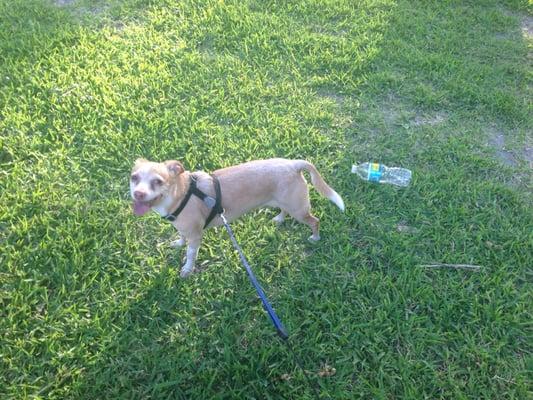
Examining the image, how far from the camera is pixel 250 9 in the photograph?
622cm

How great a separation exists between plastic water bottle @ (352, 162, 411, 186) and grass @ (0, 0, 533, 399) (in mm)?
139

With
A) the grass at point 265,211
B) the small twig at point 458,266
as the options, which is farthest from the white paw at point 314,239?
the small twig at point 458,266

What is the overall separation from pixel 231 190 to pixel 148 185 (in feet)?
2.10

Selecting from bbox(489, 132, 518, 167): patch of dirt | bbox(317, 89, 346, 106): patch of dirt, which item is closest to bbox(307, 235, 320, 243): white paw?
bbox(317, 89, 346, 106): patch of dirt

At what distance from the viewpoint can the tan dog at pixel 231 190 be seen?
3033 millimetres

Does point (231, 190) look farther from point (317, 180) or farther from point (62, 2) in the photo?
point (62, 2)

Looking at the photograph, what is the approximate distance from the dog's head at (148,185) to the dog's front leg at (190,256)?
0.50m

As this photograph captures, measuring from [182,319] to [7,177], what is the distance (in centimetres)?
224

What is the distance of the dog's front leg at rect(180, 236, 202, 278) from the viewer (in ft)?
10.9

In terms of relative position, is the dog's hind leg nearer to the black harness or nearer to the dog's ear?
the black harness

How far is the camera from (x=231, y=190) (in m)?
3.20

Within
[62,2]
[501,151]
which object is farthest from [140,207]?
[62,2]

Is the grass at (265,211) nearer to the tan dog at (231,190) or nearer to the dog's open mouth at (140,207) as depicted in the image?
the tan dog at (231,190)

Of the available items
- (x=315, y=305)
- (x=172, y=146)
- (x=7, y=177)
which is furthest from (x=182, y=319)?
(x=7, y=177)
